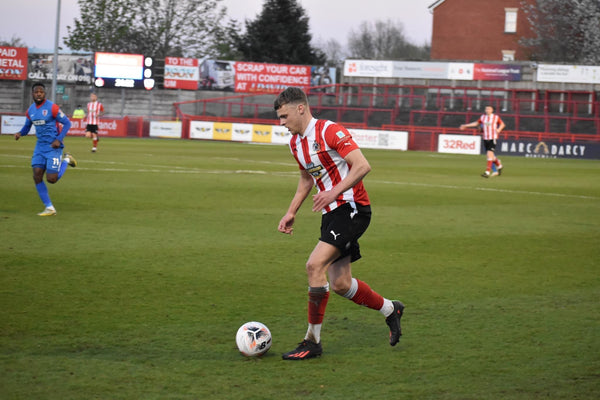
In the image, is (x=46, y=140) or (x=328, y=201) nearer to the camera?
(x=328, y=201)

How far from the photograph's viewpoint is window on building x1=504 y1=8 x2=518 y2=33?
63.2m

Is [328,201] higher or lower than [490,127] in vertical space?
lower

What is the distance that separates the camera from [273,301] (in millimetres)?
7199

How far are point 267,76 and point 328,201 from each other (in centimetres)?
5448

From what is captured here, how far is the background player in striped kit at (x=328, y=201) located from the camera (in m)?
5.50

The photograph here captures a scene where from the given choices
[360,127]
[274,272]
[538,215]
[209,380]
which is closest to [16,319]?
[209,380]

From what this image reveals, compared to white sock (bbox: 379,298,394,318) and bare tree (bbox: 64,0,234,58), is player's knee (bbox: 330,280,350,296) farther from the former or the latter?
bare tree (bbox: 64,0,234,58)

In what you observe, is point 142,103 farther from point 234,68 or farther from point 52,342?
point 52,342

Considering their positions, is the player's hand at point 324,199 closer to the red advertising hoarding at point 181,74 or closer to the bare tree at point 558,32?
the red advertising hoarding at point 181,74

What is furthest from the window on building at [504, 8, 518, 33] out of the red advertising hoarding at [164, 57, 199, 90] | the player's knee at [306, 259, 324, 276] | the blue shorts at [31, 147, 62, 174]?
the player's knee at [306, 259, 324, 276]

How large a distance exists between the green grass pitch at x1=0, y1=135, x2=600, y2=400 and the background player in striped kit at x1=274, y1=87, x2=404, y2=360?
35 cm

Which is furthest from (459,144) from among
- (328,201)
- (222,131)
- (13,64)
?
(328,201)

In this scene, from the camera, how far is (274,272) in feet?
28.2

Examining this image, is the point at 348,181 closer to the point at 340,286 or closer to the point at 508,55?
the point at 340,286
